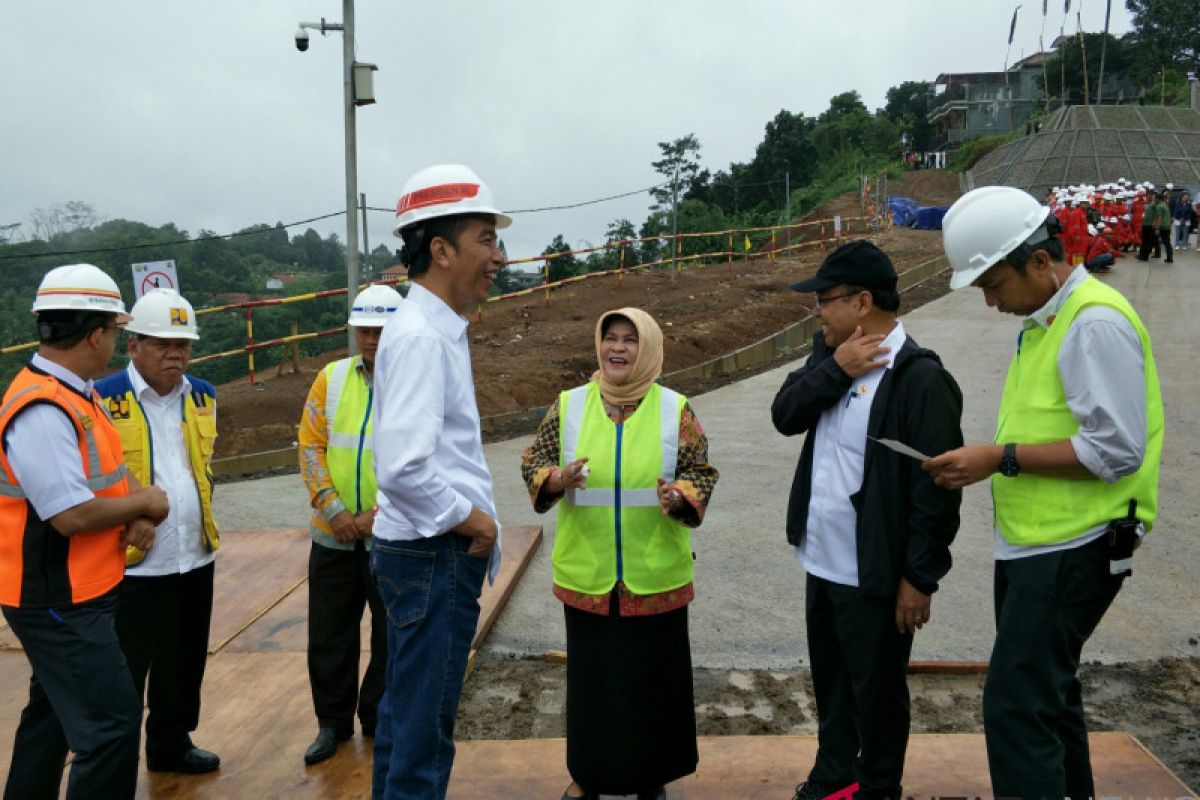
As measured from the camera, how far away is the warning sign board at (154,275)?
11.6 metres

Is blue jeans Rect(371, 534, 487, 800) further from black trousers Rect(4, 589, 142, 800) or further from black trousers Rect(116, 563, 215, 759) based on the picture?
black trousers Rect(116, 563, 215, 759)

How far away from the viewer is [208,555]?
3.48 meters

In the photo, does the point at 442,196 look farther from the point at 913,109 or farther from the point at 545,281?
the point at 913,109

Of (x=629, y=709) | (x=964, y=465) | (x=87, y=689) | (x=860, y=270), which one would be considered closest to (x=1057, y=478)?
(x=964, y=465)

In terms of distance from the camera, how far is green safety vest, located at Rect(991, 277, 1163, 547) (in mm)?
2391

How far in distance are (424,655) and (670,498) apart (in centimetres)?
107

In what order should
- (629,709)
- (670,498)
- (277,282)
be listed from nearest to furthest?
(670,498) < (629,709) < (277,282)

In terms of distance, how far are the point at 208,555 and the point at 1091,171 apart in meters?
42.1

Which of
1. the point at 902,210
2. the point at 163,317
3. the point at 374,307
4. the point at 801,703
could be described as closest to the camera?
the point at 163,317

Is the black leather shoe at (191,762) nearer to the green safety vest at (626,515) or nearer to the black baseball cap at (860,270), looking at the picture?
the green safety vest at (626,515)

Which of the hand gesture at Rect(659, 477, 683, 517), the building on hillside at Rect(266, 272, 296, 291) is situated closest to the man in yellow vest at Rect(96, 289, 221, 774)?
the hand gesture at Rect(659, 477, 683, 517)

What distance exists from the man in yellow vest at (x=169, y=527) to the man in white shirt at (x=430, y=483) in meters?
1.32

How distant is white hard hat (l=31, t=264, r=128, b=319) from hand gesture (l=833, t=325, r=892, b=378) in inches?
87.6

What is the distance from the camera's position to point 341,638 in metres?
3.65
